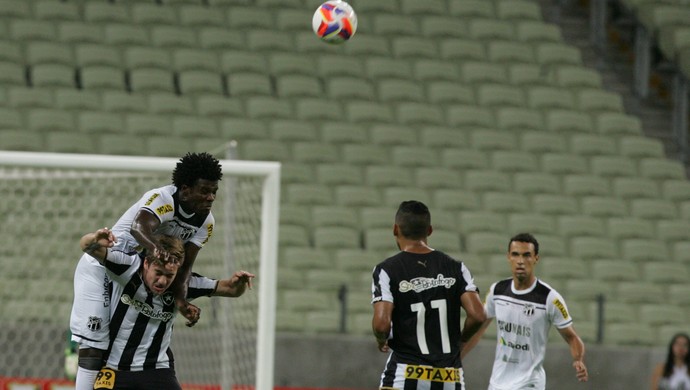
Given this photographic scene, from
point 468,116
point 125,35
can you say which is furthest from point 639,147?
point 125,35

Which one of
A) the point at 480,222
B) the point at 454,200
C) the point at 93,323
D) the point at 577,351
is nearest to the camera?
the point at 93,323

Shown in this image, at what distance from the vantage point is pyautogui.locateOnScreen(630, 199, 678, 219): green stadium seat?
567 inches

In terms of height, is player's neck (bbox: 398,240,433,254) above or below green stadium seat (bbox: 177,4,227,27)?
below

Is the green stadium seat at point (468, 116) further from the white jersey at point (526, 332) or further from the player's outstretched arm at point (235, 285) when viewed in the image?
the player's outstretched arm at point (235, 285)

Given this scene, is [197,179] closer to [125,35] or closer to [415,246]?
[415,246]

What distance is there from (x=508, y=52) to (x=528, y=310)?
26.5ft

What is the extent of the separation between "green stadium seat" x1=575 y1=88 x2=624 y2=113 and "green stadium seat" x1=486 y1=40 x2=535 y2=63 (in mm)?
819

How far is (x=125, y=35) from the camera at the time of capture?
14.5 m

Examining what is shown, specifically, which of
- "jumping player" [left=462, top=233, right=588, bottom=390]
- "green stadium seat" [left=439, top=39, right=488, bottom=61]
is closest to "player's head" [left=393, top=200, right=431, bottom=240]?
"jumping player" [left=462, top=233, right=588, bottom=390]

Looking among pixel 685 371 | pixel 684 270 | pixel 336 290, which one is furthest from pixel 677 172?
pixel 336 290

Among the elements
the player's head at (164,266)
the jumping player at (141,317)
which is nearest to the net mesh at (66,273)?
the jumping player at (141,317)

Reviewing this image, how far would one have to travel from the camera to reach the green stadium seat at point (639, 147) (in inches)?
592

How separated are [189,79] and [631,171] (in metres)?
5.52

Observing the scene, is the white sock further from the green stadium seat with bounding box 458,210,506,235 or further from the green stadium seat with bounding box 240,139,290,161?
the green stadium seat with bounding box 458,210,506,235
